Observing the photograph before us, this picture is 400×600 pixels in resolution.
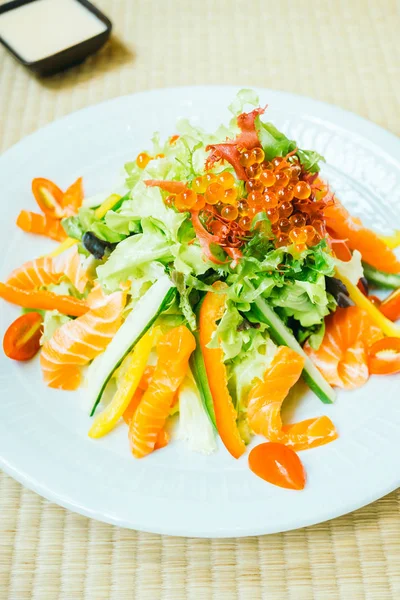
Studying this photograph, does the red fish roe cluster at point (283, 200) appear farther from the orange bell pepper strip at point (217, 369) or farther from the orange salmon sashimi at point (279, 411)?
the orange salmon sashimi at point (279, 411)

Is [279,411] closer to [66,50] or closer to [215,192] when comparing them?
[215,192]

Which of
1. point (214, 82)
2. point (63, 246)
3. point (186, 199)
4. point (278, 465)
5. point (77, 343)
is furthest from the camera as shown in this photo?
point (214, 82)

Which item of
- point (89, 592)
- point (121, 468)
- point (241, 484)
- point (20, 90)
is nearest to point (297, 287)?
point (241, 484)

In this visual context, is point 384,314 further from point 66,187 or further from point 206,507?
→ point 66,187

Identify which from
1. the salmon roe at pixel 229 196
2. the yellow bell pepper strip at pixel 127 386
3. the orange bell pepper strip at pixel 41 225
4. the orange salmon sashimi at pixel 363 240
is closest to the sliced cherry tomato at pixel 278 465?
the yellow bell pepper strip at pixel 127 386

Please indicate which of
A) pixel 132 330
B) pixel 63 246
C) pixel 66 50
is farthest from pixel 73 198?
pixel 66 50

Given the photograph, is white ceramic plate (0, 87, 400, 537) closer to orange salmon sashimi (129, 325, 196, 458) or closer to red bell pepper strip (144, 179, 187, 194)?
orange salmon sashimi (129, 325, 196, 458)

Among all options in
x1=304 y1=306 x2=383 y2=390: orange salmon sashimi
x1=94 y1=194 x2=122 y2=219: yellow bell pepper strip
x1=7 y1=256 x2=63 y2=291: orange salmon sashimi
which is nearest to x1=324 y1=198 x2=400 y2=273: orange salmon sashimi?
x1=304 y1=306 x2=383 y2=390: orange salmon sashimi

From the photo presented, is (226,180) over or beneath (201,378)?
over
